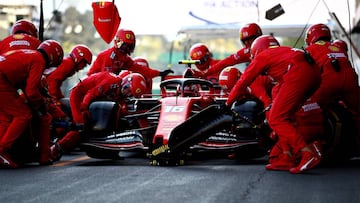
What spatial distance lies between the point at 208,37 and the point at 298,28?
8.11 feet

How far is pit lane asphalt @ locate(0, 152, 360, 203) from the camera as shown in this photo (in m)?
7.30

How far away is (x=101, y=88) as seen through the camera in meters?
12.8

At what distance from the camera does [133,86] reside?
501 inches

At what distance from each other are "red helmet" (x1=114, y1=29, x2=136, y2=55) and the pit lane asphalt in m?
4.32

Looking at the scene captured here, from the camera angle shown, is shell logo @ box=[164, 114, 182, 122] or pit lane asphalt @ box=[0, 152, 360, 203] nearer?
pit lane asphalt @ box=[0, 152, 360, 203]

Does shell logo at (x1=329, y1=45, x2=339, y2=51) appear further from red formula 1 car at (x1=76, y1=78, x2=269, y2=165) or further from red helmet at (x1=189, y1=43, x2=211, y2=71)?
red helmet at (x1=189, y1=43, x2=211, y2=71)

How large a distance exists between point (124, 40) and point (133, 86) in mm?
2203

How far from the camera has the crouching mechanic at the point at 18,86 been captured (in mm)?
10547

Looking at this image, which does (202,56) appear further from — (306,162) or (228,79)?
(306,162)

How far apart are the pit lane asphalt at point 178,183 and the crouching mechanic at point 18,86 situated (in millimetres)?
453

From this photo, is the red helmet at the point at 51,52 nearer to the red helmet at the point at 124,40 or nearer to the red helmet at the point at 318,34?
the red helmet at the point at 318,34

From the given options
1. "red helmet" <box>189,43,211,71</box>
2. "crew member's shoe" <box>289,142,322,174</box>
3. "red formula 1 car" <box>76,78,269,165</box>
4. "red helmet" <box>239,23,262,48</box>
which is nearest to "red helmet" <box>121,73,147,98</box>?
"red formula 1 car" <box>76,78,269,165</box>

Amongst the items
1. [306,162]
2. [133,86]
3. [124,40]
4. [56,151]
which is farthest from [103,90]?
[306,162]

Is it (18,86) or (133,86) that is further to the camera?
(133,86)
